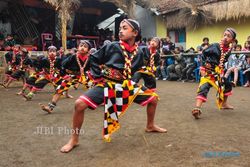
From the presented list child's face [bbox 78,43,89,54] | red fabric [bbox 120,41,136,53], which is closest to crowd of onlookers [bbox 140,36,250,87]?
child's face [bbox 78,43,89,54]

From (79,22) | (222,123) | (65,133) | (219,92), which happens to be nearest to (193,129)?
(222,123)

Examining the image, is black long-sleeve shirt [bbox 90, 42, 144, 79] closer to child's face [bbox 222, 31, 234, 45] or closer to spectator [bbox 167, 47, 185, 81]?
child's face [bbox 222, 31, 234, 45]

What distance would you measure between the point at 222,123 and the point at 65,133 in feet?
7.82

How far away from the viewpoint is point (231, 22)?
1382 cm

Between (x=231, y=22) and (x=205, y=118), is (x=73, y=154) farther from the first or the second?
(x=231, y=22)

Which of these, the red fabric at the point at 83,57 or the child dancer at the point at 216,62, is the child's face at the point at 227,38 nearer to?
the child dancer at the point at 216,62

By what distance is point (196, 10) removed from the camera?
562 inches

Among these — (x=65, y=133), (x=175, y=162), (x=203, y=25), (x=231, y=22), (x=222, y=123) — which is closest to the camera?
(x=175, y=162)

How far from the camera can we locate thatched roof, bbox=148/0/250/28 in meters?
12.9

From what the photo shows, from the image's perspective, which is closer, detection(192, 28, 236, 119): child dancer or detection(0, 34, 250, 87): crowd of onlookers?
detection(192, 28, 236, 119): child dancer

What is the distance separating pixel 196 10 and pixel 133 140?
1099 cm

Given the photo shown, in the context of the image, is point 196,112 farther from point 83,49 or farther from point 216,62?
point 83,49

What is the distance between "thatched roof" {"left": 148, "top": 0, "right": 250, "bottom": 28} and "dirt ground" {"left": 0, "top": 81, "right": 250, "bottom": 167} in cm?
710

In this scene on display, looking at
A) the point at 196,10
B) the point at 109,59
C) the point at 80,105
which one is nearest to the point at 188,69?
the point at 196,10
